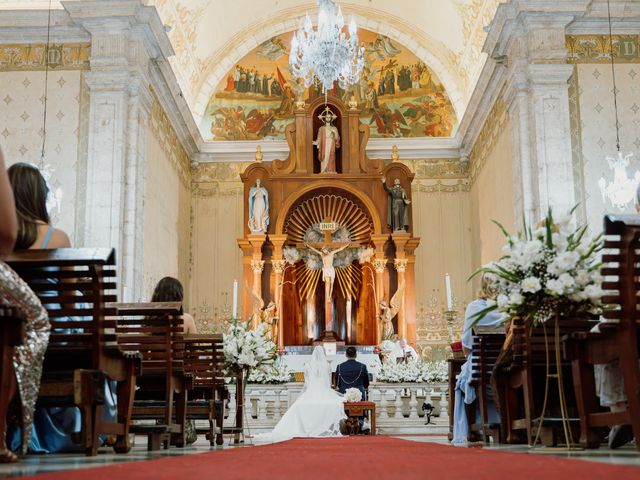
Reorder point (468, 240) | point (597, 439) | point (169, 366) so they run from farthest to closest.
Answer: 1. point (468, 240)
2. point (169, 366)
3. point (597, 439)

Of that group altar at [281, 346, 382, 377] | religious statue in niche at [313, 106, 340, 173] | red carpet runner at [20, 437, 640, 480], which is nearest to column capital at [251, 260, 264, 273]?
altar at [281, 346, 382, 377]

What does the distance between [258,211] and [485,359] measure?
1182 cm

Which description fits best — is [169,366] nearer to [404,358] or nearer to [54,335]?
[54,335]

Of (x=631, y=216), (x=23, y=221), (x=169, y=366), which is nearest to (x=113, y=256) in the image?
(x=23, y=221)

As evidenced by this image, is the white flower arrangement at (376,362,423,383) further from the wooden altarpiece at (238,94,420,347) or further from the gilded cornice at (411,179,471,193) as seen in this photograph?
the gilded cornice at (411,179,471,193)

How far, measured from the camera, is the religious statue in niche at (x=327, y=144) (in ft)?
65.9

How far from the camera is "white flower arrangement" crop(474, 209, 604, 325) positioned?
561cm

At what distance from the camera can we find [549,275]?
5672mm

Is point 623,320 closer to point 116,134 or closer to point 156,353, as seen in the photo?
point 156,353

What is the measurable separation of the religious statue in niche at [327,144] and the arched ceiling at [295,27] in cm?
296

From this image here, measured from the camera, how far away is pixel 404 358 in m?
16.9

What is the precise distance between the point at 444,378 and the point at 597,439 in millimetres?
8556

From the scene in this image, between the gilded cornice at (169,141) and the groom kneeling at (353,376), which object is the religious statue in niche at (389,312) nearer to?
the groom kneeling at (353,376)

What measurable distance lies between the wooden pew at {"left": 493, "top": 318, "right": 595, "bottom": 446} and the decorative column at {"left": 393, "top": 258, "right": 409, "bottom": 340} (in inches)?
447
